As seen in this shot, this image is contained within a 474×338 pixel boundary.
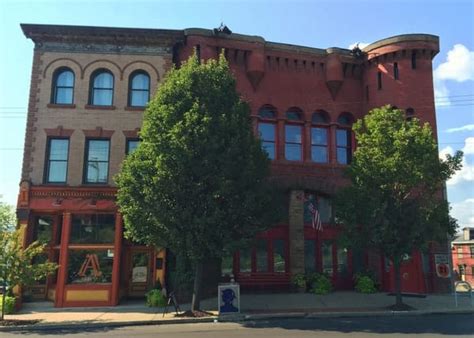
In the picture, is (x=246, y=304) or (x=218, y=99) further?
(x=246, y=304)

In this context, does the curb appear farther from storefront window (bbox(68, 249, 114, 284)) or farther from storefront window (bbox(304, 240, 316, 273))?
storefront window (bbox(304, 240, 316, 273))

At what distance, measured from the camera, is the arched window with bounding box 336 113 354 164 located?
23.8 meters

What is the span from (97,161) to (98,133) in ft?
4.27

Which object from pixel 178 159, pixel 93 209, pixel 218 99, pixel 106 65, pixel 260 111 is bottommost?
pixel 93 209

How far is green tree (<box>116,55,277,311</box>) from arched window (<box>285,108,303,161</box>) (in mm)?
6431

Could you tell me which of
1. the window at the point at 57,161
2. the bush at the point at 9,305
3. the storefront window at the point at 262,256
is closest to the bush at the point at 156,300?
the storefront window at the point at 262,256

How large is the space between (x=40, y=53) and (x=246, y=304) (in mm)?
15031

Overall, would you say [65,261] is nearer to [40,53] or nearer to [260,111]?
[40,53]

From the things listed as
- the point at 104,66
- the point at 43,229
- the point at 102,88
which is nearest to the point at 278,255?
the point at 43,229

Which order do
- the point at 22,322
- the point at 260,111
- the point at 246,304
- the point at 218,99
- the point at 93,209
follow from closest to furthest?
1. the point at 22,322
2. the point at 218,99
3. the point at 246,304
4. the point at 93,209
5. the point at 260,111

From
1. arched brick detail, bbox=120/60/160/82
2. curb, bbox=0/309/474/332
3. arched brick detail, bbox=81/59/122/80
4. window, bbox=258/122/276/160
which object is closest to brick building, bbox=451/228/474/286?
window, bbox=258/122/276/160

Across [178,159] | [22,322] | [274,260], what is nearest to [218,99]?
[178,159]

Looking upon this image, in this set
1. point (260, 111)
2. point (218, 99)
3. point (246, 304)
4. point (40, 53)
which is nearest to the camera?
point (218, 99)

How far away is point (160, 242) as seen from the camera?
16172 millimetres
